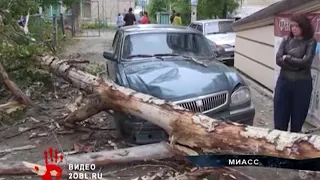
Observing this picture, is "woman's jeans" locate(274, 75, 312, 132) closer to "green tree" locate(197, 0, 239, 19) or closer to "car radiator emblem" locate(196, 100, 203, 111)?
"car radiator emblem" locate(196, 100, 203, 111)

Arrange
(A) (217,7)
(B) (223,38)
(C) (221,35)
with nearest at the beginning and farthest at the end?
(B) (223,38) < (C) (221,35) < (A) (217,7)

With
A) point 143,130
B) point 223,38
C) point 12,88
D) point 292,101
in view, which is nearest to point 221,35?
A: point 223,38

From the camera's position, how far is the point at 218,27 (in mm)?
15812

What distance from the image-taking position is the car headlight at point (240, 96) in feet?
19.4

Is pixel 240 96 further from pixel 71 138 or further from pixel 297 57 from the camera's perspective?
pixel 71 138

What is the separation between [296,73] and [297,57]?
22 cm

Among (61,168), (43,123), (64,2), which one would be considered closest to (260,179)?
(61,168)

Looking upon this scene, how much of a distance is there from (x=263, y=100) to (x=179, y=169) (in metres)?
4.49

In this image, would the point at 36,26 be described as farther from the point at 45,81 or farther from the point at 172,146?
the point at 172,146

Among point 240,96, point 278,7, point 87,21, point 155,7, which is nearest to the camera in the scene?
point 240,96

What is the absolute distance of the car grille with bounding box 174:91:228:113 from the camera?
18.3 feet

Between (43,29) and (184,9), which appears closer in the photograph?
(43,29)

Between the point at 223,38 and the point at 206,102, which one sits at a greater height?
the point at 223,38

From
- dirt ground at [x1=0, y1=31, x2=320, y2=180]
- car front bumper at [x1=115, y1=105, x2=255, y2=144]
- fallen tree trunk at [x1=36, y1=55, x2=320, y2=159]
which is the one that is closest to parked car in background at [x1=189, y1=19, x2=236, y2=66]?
dirt ground at [x1=0, y1=31, x2=320, y2=180]
